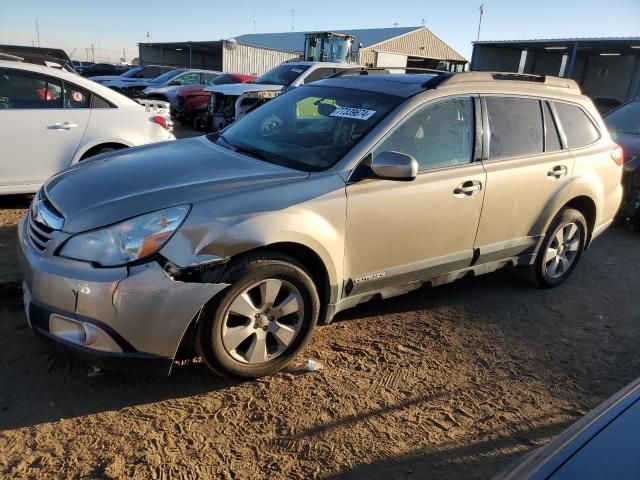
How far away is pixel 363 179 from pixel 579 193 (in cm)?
241

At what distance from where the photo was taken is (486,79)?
403 centimetres

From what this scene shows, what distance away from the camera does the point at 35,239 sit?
2869 mm

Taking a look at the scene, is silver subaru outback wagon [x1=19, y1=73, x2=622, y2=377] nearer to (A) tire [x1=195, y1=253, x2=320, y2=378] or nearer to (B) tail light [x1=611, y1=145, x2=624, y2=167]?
(A) tire [x1=195, y1=253, x2=320, y2=378]

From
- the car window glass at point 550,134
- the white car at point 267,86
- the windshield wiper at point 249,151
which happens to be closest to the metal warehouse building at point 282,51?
the white car at point 267,86

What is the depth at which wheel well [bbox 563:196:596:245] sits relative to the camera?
4.74 metres

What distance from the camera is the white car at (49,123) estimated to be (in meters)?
5.29

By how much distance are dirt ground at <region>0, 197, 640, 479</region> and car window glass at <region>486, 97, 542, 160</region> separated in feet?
4.34

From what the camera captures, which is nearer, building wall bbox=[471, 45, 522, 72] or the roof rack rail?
the roof rack rail

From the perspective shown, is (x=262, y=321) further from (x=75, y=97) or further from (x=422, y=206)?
(x=75, y=97)

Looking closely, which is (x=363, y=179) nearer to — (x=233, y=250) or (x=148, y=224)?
(x=233, y=250)

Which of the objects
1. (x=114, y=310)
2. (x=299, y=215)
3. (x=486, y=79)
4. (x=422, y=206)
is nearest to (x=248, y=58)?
(x=486, y=79)

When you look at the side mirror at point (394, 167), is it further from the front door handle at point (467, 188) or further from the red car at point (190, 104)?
the red car at point (190, 104)

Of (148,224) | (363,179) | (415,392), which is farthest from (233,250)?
(415,392)

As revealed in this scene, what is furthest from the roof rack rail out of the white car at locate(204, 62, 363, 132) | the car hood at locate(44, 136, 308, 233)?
the white car at locate(204, 62, 363, 132)
